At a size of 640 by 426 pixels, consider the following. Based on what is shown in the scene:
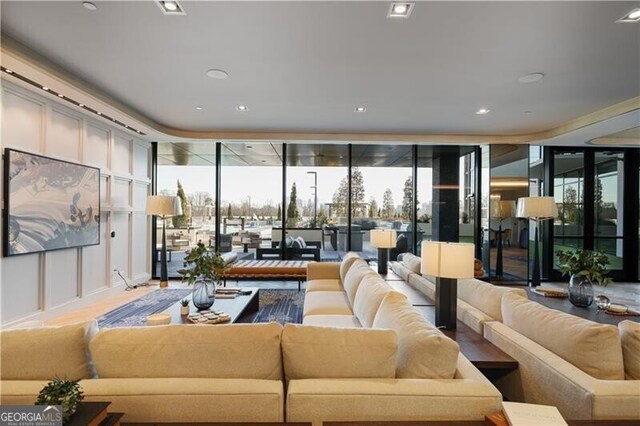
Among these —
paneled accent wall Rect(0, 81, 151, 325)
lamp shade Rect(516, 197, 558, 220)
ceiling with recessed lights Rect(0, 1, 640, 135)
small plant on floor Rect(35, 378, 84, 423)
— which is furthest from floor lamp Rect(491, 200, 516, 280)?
paneled accent wall Rect(0, 81, 151, 325)

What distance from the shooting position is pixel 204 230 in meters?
6.45

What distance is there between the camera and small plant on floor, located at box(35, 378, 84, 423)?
0.96 meters

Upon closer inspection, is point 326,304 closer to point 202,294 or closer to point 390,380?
point 202,294

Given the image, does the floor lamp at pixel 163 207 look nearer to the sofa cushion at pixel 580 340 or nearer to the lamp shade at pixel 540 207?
the sofa cushion at pixel 580 340

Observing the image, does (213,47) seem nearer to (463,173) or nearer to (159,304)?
(159,304)

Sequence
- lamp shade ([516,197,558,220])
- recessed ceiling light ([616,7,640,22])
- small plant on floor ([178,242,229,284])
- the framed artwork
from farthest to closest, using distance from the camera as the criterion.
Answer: lamp shade ([516,197,558,220]), the framed artwork, small plant on floor ([178,242,229,284]), recessed ceiling light ([616,7,640,22])

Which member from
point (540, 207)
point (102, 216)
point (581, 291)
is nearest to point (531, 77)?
point (540, 207)

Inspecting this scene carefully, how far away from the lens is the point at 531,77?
11.3 feet

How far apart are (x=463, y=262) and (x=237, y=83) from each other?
3.12 m

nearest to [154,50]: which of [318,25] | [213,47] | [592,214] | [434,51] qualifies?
[213,47]

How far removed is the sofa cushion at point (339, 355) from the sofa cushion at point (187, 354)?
0.07 m

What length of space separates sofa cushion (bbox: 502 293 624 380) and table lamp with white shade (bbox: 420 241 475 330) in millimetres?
436

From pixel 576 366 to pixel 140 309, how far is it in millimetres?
4782

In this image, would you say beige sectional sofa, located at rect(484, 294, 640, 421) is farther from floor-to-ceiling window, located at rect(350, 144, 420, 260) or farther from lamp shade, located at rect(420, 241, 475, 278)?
floor-to-ceiling window, located at rect(350, 144, 420, 260)
